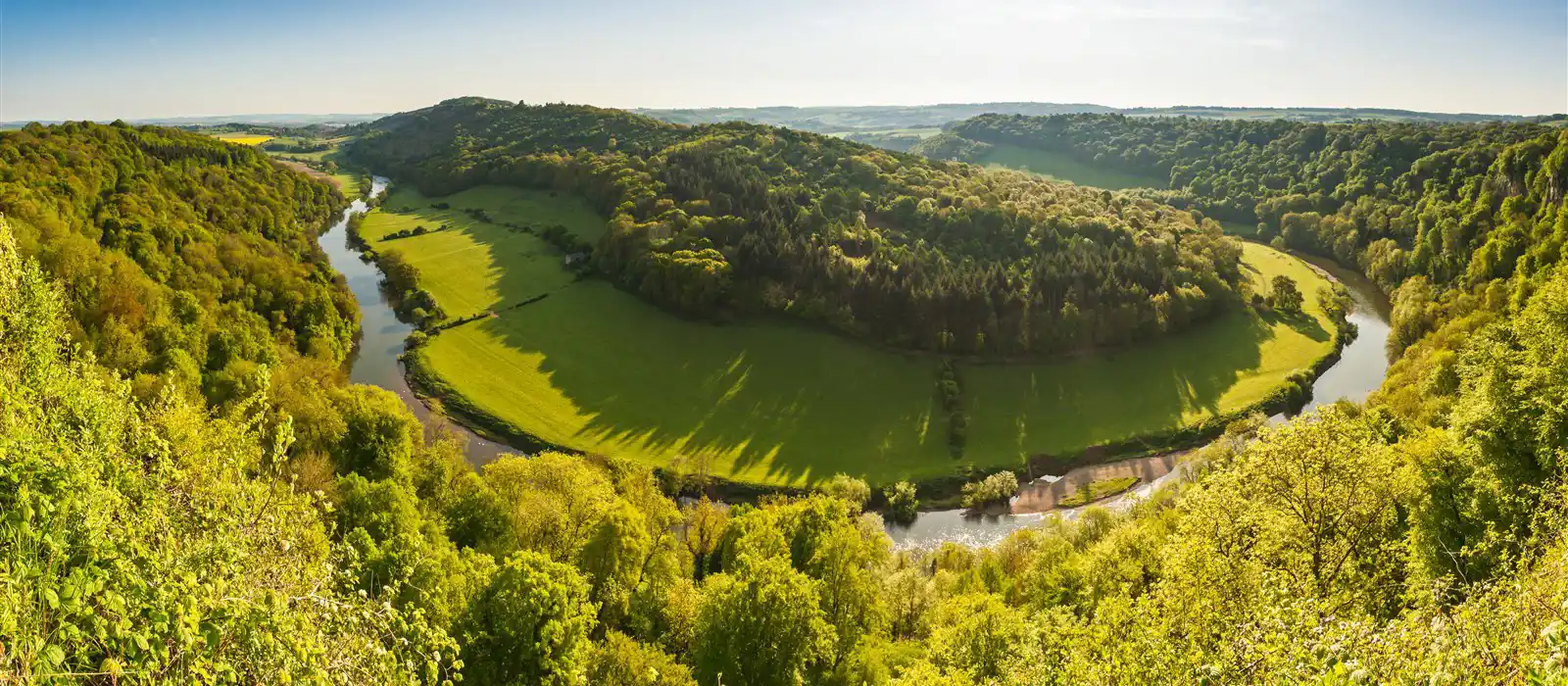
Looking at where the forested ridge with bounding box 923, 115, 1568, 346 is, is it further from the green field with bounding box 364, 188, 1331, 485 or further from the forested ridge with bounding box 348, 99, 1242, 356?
the forested ridge with bounding box 348, 99, 1242, 356

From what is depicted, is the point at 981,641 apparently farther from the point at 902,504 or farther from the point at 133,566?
the point at 902,504

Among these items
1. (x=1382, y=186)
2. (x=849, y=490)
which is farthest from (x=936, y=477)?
(x=1382, y=186)

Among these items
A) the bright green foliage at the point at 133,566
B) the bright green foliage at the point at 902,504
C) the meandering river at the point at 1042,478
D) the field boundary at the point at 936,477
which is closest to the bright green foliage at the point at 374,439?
the meandering river at the point at 1042,478

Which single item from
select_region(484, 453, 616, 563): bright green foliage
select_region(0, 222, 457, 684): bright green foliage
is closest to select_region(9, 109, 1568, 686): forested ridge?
select_region(0, 222, 457, 684): bright green foliage

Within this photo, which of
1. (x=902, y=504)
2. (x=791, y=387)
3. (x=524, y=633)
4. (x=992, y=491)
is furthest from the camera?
(x=791, y=387)

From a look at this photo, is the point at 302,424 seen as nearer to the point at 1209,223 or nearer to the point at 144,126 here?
the point at 144,126
